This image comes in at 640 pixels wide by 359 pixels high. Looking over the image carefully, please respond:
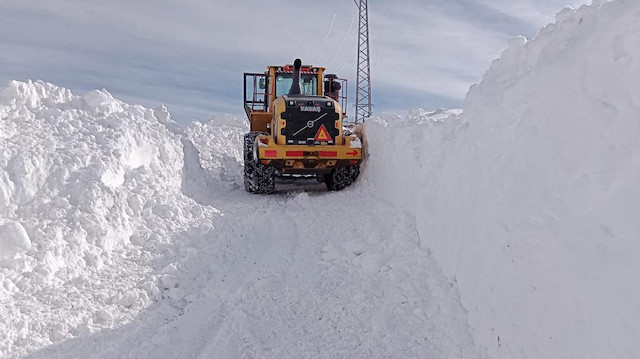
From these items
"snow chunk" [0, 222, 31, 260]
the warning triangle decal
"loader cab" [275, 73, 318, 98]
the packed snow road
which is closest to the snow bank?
"snow chunk" [0, 222, 31, 260]

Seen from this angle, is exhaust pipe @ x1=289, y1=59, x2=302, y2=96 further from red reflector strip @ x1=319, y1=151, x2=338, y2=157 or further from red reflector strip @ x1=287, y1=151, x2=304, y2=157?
red reflector strip @ x1=319, y1=151, x2=338, y2=157

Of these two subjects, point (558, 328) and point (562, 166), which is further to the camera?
point (562, 166)

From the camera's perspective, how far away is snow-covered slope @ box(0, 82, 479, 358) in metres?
4.73

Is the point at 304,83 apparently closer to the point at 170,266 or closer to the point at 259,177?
the point at 259,177

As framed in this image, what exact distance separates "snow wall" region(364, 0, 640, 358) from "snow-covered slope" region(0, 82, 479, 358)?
2.20 ft

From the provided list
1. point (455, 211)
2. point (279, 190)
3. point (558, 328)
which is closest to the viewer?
point (558, 328)

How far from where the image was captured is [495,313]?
432 cm

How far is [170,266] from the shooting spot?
6.39m

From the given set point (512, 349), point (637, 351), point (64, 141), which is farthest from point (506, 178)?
point (64, 141)

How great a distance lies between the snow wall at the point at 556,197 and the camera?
3152mm

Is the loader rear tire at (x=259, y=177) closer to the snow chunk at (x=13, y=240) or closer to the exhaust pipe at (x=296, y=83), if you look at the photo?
the exhaust pipe at (x=296, y=83)

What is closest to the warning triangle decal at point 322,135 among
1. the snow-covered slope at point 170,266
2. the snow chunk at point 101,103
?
the snow-covered slope at point 170,266

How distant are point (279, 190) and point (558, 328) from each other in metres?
9.69

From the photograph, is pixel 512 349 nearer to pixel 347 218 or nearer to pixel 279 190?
pixel 347 218
